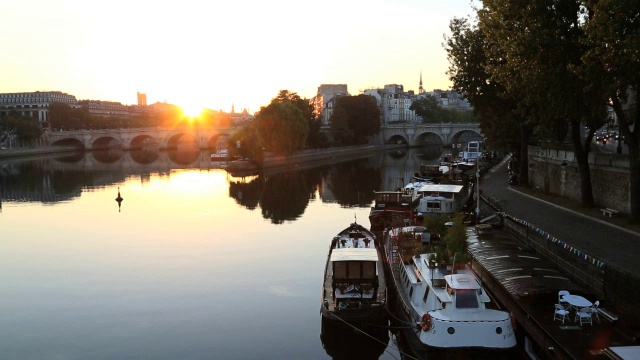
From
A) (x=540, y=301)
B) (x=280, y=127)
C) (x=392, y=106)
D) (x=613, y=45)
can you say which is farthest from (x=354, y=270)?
(x=392, y=106)

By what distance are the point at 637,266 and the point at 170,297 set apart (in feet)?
59.4

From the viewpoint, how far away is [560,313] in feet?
52.8

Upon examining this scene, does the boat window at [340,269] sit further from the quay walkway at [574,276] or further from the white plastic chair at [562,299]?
the white plastic chair at [562,299]

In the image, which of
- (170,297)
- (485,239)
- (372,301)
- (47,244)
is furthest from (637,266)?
(47,244)

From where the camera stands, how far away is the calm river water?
2028cm

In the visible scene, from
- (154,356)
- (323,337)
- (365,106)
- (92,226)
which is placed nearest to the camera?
(154,356)

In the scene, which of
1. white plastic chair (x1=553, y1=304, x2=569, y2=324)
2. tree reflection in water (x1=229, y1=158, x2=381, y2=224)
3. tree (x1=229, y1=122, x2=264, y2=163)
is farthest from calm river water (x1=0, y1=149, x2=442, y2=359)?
tree (x1=229, y1=122, x2=264, y2=163)

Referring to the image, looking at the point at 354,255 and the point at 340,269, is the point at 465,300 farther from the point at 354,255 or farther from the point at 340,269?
the point at 354,255

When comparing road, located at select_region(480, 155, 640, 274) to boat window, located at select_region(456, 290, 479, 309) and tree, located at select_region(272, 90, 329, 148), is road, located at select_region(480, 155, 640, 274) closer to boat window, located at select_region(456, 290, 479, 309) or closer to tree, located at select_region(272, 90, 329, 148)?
boat window, located at select_region(456, 290, 479, 309)

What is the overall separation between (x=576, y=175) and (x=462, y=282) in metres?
22.8

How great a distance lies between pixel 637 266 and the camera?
786 inches

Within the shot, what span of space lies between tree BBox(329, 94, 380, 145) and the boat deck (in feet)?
303

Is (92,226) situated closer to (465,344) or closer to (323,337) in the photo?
(323,337)

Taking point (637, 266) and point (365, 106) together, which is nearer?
point (637, 266)
